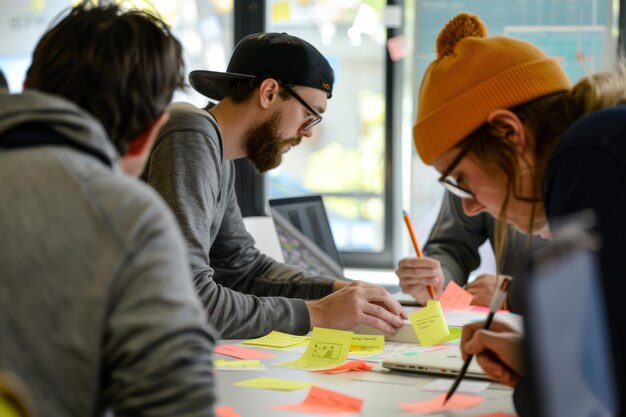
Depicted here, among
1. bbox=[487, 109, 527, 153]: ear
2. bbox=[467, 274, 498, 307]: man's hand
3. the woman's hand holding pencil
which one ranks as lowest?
bbox=[467, 274, 498, 307]: man's hand

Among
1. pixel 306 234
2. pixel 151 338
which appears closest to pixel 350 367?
pixel 151 338

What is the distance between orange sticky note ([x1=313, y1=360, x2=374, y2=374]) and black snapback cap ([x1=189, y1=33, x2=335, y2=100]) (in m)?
0.94

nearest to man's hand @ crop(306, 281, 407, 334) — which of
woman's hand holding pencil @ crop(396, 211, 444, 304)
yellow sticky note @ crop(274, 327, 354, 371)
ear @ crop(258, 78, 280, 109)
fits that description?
yellow sticky note @ crop(274, 327, 354, 371)

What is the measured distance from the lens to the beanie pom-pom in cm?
151

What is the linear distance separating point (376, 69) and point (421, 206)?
725 mm

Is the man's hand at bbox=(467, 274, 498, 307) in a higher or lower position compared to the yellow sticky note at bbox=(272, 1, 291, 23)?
lower

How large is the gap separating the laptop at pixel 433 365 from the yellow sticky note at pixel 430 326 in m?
0.20

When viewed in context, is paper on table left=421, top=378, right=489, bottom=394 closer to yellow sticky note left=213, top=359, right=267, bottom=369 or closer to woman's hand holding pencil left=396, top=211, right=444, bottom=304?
yellow sticky note left=213, top=359, right=267, bottom=369

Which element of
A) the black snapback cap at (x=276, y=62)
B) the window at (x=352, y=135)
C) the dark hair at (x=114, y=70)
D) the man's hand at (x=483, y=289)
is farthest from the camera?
the window at (x=352, y=135)

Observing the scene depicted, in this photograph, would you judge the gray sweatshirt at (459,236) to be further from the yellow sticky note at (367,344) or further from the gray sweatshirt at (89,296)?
the gray sweatshirt at (89,296)

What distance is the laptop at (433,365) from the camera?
1570 millimetres

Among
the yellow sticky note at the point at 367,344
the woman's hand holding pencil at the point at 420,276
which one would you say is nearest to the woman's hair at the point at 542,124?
the yellow sticky note at the point at 367,344

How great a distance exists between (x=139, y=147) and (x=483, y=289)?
1622mm

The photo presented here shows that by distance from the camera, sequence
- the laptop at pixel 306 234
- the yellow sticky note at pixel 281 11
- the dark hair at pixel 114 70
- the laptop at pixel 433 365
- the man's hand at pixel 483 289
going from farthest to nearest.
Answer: the yellow sticky note at pixel 281 11 < the laptop at pixel 306 234 < the man's hand at pixel 483 289 < the laptop at pixel 433 365 < the dark hair at pixel 114 70
